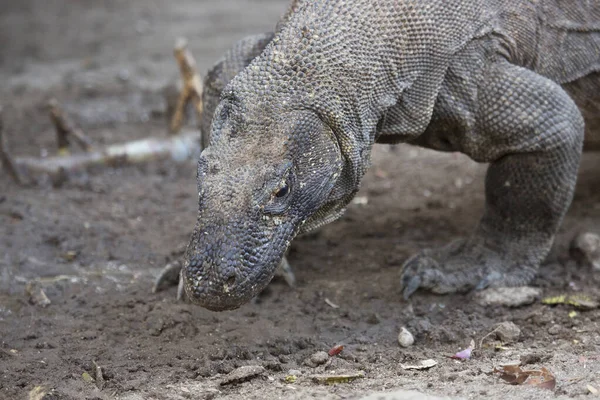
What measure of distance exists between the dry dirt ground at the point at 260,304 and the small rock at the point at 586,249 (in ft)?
0.22

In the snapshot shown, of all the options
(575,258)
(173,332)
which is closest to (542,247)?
(575,258)

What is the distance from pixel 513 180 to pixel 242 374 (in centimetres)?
203

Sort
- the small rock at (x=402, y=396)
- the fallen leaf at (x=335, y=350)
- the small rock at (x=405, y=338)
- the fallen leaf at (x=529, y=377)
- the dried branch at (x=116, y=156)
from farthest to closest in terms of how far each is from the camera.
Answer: the dried branch at (x=116, y=156), the small rock at (x=405, y=338), the fallen leaf at (x=335, y=350), the fallen leaf at (x=529, y=377), the small rock at (x=402, y=396)

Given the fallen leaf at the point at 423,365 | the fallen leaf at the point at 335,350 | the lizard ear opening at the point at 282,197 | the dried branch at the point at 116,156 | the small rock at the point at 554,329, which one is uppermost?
the lizard ear opening at the point at 282,197

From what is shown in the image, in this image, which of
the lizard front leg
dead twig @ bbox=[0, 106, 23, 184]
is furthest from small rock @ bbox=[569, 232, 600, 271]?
dead twig @ bbox=[0, 106, 23, 184]

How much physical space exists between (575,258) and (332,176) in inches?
89.5

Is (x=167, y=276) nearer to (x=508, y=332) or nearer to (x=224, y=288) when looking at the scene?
(x=224, y=288)

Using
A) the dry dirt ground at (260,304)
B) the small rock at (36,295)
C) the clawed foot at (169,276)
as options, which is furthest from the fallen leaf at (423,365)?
the small rock at (36,295)

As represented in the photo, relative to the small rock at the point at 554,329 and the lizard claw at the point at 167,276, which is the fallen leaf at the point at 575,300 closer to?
the small rock at the point at 554,329

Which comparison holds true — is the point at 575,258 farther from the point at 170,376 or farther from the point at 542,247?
the point at 170,376

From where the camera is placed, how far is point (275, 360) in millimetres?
4219

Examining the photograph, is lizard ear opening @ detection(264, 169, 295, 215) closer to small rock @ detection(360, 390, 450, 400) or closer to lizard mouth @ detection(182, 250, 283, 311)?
lizard mouth @ detection(182, 250, 283, 311)

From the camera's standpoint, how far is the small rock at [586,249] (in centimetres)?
531

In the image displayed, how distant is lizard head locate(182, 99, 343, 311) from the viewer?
3.55 metres
